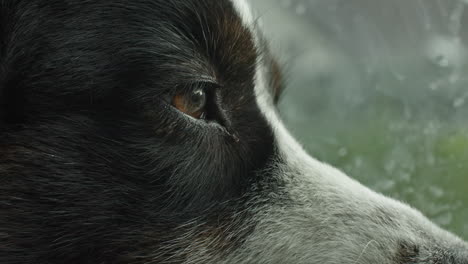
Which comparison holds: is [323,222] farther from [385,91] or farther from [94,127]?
[385,91]

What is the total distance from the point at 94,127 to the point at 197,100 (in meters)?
0.25

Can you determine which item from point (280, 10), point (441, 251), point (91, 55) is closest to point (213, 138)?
point (91, 55)

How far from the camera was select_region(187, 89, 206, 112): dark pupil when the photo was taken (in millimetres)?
1723

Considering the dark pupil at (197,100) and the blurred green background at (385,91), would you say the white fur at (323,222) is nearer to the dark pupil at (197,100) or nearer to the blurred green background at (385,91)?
the dark pupil at (197,100)

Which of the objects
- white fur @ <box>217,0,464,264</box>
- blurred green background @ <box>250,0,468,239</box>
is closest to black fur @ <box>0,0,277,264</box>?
white fur @ <box>217,0,464,264</box>

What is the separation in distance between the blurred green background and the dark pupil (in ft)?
2.25

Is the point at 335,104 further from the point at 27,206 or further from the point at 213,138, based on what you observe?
the point at 27,206

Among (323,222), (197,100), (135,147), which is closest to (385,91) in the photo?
(323,222)

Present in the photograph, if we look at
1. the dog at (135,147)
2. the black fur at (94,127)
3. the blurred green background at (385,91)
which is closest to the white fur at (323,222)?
the dog at (135,147)

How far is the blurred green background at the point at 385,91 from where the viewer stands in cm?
261

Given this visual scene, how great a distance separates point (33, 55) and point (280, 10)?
1.39 m

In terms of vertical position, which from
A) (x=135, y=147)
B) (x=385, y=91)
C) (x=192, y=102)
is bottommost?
(x=135, y=147)

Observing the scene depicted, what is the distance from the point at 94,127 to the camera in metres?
1.64

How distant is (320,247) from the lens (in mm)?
1810
